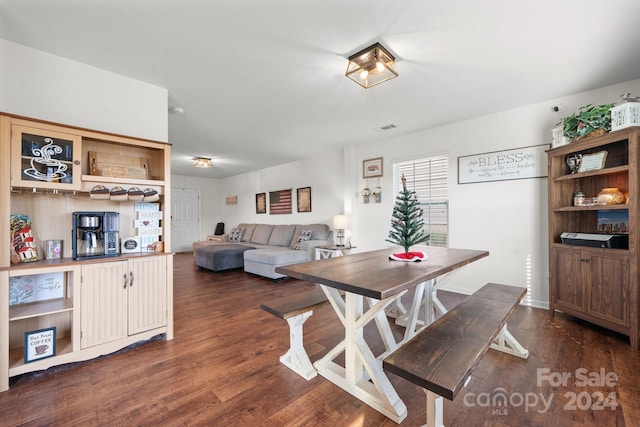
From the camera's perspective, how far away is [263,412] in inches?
59.0

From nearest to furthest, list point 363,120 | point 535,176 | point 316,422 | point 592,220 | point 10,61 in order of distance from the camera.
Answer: point 316,422
point 10,61
point 592,220
point 535,176
point 363,120

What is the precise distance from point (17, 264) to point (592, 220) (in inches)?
200

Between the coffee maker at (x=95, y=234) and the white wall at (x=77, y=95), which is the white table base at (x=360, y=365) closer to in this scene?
the coffee maker at (x=95, y=234)

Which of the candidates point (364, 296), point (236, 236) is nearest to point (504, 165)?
point (364, 296)

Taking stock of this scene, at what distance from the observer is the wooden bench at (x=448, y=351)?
1086 millimetres

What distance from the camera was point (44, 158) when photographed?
191 cm

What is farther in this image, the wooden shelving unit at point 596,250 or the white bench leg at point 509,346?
the wooden shelving unit at point 596,250

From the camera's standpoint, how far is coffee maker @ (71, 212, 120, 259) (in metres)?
2.10

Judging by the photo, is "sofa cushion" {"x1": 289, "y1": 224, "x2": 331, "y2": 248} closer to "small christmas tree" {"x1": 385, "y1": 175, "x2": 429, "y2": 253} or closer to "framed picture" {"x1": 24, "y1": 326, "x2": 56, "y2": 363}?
"small christmas tree" {"x1": 385, "y1": 175, "x2": 429, "y2": 253}

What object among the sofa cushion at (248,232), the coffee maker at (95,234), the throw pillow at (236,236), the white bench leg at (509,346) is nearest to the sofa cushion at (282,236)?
the sofa cushion at (248,232)

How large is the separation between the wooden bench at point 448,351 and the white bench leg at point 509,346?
32 centimetres

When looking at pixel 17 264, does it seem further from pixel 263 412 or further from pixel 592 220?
pixel 592 220

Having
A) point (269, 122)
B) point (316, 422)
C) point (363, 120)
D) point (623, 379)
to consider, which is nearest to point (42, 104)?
point (269, 122)

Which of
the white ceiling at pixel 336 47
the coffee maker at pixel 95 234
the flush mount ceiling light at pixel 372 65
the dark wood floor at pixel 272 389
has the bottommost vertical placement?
the dark wood floor at pixel 272 389
